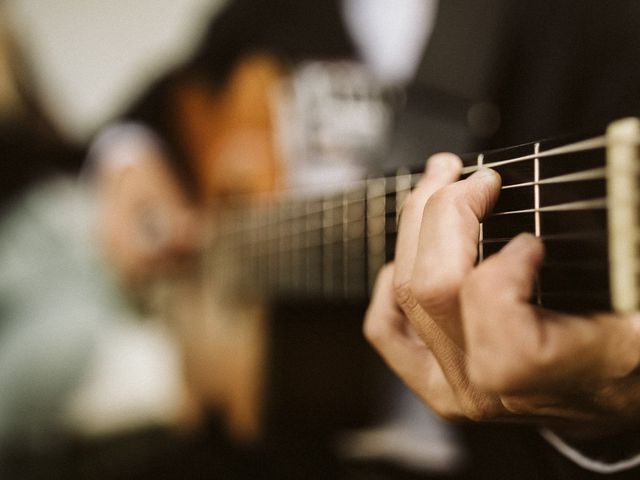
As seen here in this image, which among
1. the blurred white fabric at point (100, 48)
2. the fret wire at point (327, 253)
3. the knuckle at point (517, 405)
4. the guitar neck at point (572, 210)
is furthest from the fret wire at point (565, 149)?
the blurred white fabric at point (100, 48)

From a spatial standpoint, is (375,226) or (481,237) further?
(375,226)

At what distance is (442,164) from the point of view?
37cm

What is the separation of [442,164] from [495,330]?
5.4 inches

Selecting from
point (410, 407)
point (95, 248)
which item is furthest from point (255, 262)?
point (95, 248)

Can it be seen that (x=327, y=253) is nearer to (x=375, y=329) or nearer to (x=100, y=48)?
(x=375, y=329)

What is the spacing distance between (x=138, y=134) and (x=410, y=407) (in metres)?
0.87

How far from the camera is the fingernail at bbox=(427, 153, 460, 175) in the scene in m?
0.37

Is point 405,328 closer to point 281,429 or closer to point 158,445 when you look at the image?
point 281,429

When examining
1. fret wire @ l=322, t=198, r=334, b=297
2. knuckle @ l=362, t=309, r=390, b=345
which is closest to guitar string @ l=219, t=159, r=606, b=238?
fret wire @ l=322, t=198, r=334, b=297

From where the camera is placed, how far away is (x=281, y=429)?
968 mm

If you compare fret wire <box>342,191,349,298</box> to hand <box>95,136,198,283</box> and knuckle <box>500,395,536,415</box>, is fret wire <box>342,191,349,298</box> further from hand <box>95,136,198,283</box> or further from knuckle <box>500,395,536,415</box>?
hand <box>95,136,198,283</box>

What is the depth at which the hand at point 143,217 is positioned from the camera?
3.66 feet

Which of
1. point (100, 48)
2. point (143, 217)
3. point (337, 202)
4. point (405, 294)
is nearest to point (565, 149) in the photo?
point (405, 294)

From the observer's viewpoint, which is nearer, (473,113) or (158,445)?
(473,113)
